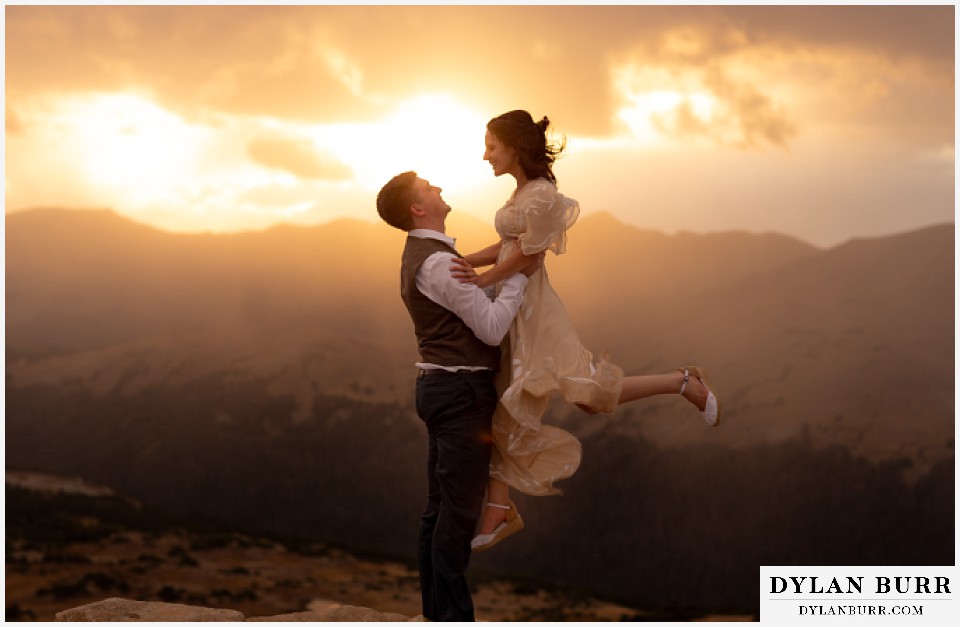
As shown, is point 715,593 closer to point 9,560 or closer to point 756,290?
point 756,290

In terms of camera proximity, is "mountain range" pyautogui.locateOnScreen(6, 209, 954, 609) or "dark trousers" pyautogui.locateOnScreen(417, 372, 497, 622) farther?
"mountain range" pyautogui.locateOnScreen(6, 209, 954, 609)

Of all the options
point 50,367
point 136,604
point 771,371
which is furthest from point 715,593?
point 50,367

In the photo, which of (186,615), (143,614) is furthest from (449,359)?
(143,614)

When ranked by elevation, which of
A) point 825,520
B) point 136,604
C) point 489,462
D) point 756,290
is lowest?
point 136,604

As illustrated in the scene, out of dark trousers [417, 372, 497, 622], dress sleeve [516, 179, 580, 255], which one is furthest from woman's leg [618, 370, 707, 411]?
dress sleeve [516, 179, 580, 255]

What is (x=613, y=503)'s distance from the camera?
2659cm

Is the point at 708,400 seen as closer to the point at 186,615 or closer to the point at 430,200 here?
the point at 430,200

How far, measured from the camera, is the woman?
4.73 metres

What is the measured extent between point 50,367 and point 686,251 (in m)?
24.0

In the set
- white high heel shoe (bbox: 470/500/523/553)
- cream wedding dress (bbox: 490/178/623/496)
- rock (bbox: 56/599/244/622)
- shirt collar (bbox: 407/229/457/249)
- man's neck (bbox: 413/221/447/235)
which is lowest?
rock (bbox: 56/599/244/622)

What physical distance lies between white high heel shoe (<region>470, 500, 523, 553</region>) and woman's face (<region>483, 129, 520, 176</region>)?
1679 millimetres

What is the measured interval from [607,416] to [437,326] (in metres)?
24.0

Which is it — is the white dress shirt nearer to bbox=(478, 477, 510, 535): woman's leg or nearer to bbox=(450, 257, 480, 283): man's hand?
bbox=(450, 257, 480, 283): man's hand

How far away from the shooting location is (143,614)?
6.55 meters
